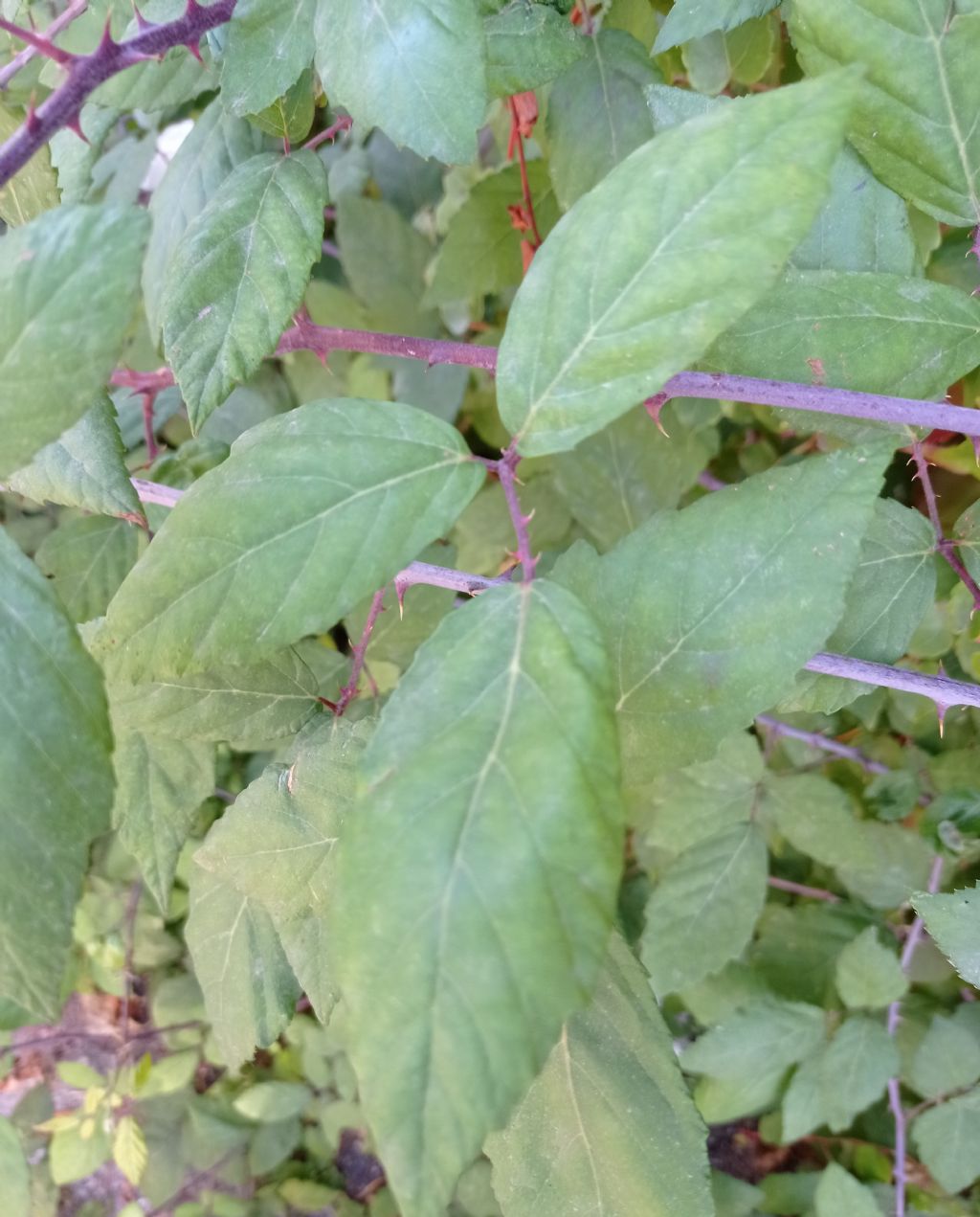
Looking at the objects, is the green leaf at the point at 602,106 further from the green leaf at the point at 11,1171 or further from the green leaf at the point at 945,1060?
the green leaf at the point at 945,1060

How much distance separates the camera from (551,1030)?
43 cm

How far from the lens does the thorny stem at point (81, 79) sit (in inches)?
22.1

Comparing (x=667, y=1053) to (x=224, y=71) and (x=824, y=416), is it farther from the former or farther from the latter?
(x=224, y=71)

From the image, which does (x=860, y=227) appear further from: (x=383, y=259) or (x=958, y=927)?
(x=383, y=259)

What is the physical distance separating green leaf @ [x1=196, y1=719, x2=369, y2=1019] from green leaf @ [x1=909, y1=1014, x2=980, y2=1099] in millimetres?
1093

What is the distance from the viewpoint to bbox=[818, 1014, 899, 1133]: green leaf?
133 cm

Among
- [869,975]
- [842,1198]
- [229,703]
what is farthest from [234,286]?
[842,1198]

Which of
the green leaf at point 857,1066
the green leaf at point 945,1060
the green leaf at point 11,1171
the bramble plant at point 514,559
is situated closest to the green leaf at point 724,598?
the bramble plant at point 514,559

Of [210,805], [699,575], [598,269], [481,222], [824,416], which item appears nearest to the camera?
[598,269]

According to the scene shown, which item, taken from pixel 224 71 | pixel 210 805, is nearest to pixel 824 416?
pixel 224 71

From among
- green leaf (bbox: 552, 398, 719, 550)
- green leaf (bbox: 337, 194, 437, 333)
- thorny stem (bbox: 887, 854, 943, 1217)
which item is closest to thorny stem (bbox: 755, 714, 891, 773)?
thorny stem (bbox: 887, 854, 943, 1217)

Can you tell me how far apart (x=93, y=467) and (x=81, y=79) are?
31 centimetres

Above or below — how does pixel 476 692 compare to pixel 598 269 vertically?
below

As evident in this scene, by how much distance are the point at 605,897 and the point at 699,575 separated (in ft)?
0.91
